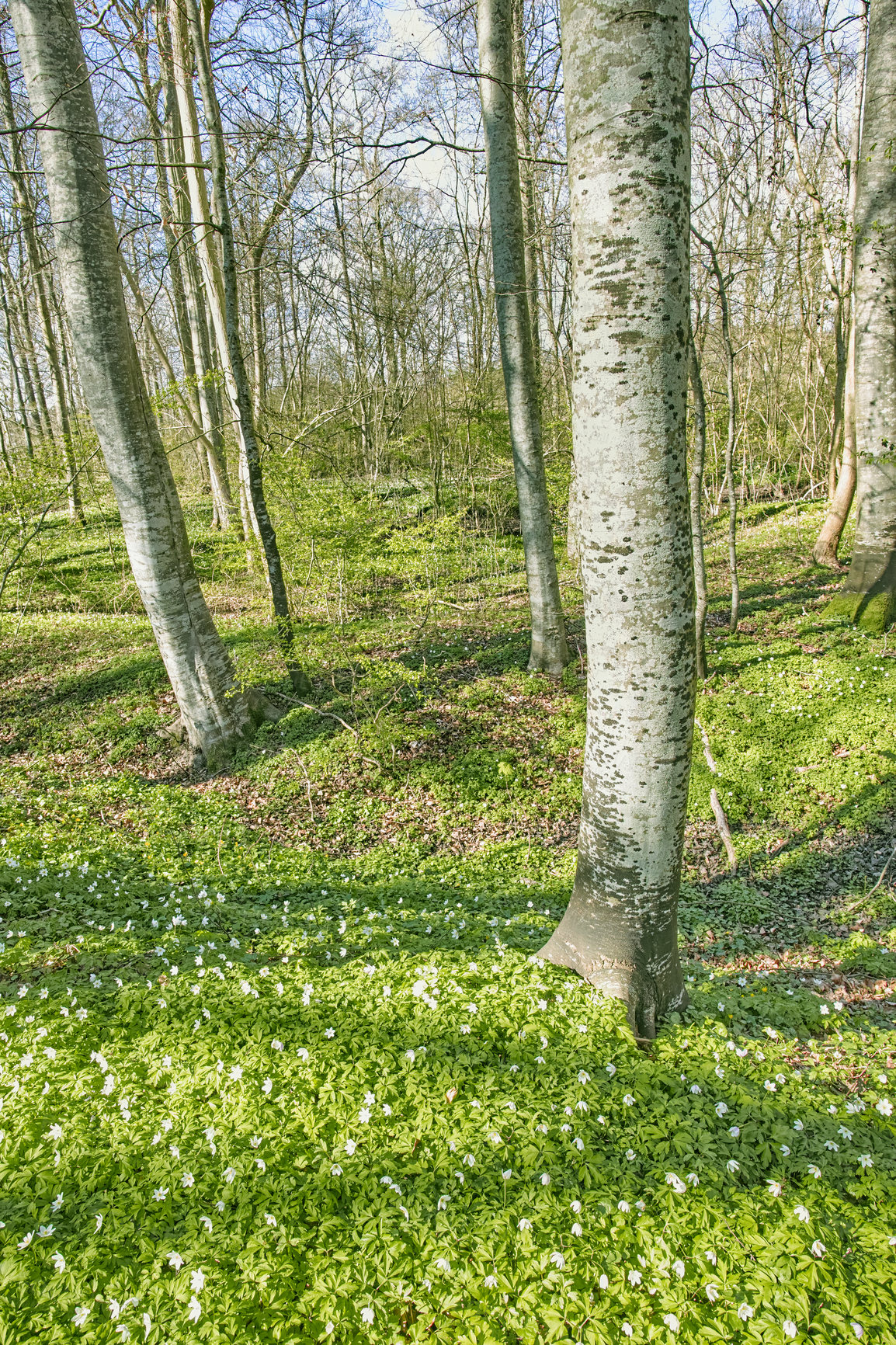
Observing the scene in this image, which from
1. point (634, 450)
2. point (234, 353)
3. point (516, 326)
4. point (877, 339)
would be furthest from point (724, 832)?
point (234, 353)

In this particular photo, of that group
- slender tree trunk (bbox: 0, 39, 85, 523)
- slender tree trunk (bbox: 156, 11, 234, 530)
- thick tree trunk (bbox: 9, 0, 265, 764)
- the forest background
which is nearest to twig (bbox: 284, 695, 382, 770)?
the forest background

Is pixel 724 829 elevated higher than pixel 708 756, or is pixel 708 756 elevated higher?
pixel 708 756

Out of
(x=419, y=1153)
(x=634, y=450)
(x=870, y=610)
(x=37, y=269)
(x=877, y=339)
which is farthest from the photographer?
(x=37, y=269)

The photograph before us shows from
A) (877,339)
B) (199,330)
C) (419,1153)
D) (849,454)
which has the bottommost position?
(419,1153)

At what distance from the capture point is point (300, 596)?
10.5 meters

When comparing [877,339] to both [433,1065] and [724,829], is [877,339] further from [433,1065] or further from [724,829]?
[433,1065]

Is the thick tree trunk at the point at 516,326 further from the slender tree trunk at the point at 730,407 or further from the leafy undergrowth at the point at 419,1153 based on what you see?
the leafy undergrowth at the point at 419,1153

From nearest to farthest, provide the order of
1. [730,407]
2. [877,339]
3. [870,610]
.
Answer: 1. [877,339]
2. [730,407]
3. [870,610]

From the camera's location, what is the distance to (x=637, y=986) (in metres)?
3.49

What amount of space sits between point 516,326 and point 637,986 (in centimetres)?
735

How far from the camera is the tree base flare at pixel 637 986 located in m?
3.46

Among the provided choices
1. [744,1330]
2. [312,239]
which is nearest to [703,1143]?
[744,1330]

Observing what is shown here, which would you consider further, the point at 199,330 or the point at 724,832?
the point at 199,330

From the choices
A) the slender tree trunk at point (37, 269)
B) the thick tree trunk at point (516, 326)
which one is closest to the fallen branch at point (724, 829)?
the thick tree trunk at point (516, 326)
